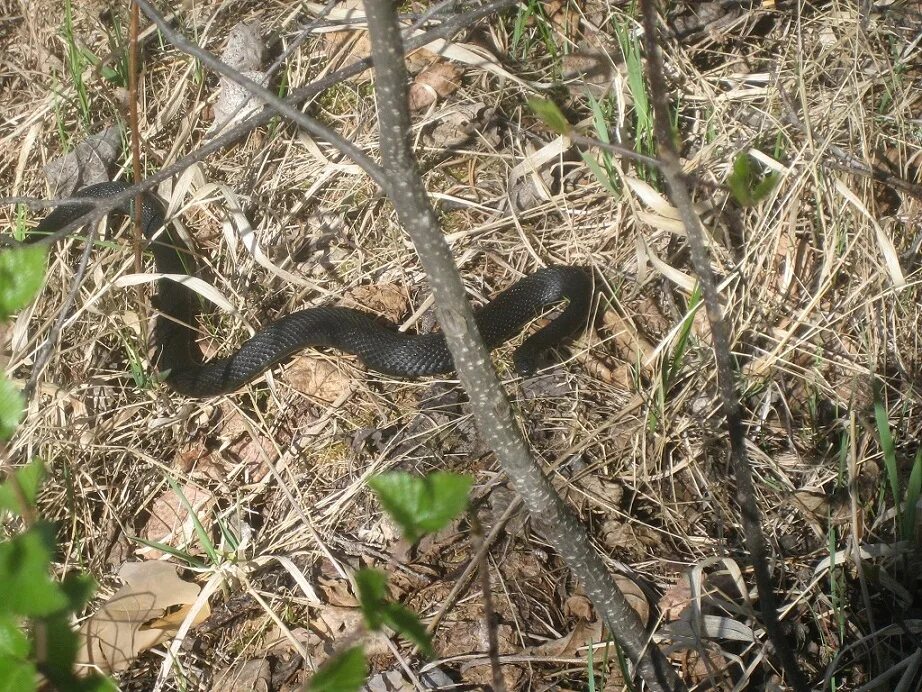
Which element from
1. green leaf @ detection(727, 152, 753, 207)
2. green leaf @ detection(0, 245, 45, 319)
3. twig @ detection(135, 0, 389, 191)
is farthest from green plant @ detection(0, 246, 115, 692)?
green leaf @ detection(727, 152, 753, 207)

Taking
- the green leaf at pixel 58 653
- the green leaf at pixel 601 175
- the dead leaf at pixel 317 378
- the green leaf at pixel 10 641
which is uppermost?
the green leaf at pixel 10 641

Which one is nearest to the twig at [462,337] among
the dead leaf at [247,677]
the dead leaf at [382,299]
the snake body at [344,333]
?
the dead leaf at [247,677]

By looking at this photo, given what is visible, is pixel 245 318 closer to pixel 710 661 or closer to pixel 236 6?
pixel 236 6

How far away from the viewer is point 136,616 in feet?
8.93

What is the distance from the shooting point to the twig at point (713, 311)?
51.0 inches

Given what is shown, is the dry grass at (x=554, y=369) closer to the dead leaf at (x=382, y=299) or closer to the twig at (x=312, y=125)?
the dead leaf at (x=382, y=299)

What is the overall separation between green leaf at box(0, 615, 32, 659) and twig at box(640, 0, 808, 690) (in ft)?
3.58

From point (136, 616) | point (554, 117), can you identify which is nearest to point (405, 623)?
point (554, 117)

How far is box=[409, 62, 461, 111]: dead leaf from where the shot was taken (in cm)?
399

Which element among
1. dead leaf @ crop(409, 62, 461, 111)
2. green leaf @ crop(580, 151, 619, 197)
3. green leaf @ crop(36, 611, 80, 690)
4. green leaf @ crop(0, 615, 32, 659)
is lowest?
green leaf @ crop(580, 151, 619, 197)

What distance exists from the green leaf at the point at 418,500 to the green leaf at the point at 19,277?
39cm

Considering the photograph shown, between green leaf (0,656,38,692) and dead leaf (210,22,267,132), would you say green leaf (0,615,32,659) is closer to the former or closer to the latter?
green leaf (0,656,38,692)

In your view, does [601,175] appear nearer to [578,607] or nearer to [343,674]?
[578,607]

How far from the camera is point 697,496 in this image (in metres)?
2.85
